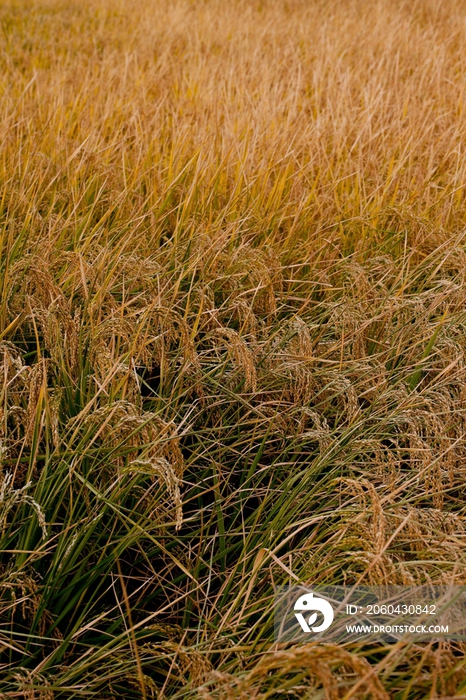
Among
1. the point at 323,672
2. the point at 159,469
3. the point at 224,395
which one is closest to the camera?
the point at 323,672

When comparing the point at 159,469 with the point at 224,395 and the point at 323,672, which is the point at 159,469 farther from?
the point at 224,395

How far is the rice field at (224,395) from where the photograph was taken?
1080 millimetres

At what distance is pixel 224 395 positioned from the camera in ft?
5.01

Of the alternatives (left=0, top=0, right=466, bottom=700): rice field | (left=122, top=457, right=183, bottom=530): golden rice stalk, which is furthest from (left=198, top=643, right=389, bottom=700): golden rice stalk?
(left=122, top=457, right=183, bottom=530): golden rice stalk

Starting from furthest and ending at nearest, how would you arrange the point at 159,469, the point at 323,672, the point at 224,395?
the point at 224,395 < the point at 159,469 < the point at 323,672

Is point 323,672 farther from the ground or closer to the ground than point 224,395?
farther from the ground

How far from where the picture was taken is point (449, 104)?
348 cm

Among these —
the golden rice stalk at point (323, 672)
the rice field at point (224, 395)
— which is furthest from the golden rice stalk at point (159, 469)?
the golden rice stalk at point (323, 672)

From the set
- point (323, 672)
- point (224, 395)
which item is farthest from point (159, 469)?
point (224, 395)

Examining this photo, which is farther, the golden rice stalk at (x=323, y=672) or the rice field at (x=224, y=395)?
the rice field at (x=224, y=395)

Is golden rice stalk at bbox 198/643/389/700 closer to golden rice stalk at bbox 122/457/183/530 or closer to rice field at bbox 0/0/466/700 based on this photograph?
rice field at bbox 0/0/466/700

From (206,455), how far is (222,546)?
29 cm

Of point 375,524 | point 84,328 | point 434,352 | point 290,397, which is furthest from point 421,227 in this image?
point 375,524

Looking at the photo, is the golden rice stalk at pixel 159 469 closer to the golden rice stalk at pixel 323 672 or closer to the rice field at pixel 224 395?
the rice field at pixel 224 395
